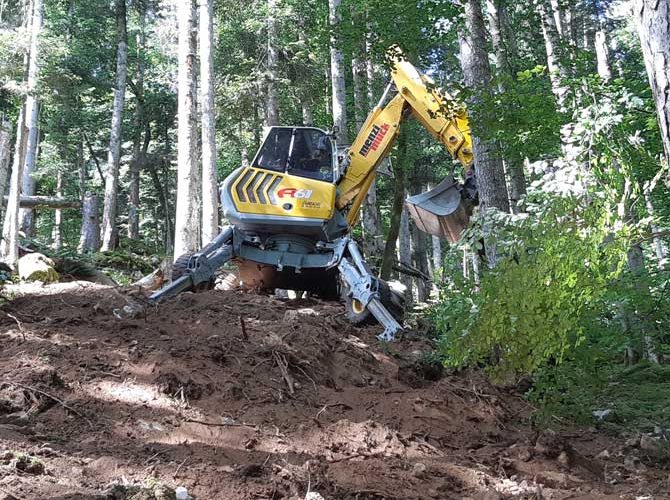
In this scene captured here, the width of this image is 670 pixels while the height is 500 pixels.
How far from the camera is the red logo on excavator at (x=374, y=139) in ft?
31.4

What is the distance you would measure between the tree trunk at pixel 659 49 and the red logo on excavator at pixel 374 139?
276 inches

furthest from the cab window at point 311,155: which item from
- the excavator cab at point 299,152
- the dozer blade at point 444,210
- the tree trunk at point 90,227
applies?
the tree trunk at point 90,227

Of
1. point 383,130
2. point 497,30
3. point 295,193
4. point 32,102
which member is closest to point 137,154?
point 32,102

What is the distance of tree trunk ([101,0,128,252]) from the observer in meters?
18.6

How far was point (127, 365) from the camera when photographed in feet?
16.1

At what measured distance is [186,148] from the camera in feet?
37.9

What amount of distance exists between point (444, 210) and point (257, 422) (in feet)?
15.5

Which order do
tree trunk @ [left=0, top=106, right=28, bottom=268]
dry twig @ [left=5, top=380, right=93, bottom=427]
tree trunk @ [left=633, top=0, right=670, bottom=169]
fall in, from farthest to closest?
tree trunk @ [left=0, top=106, right=28, bottom=268] → dry twig @ [left=5, top=380, right=93, bottom=427] → tree trunk @ [left=633, top=0, right=670, bottom=169]

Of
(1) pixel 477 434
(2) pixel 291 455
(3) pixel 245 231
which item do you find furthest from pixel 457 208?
(2) pixel 291 455

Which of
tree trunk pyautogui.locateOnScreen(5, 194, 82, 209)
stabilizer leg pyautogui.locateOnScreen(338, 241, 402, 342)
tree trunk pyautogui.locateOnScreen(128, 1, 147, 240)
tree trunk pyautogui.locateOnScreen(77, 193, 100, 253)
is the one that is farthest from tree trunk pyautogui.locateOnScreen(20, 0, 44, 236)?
stabilizer leg pyautogui.locateOnScreen(338, 241, 402, 342)

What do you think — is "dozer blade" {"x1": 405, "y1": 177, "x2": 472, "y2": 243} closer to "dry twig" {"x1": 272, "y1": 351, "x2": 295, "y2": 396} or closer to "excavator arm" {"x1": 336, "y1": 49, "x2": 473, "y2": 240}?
"excavator arm" {"x1": 336, "y1": 49, "x2": 473, "y2": 240}

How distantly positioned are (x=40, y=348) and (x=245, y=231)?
14.2 feet

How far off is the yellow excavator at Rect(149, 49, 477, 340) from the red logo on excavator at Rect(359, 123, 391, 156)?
0.6 inches

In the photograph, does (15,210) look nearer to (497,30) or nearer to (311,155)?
(311,155)
